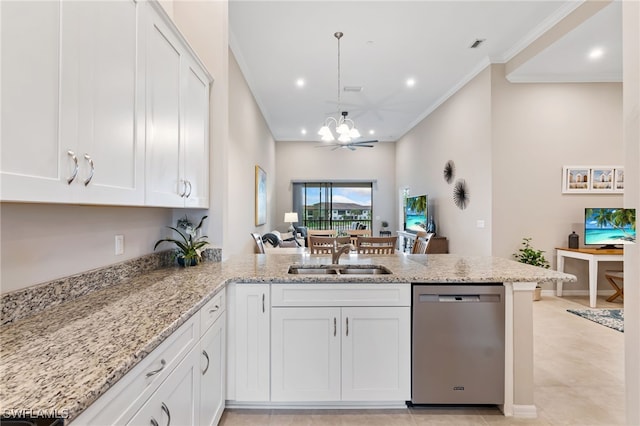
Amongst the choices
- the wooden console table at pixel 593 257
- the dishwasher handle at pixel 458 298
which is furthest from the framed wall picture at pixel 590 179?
the dishwasher handle at pixel 458 298

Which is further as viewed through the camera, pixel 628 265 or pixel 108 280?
pixel 108 280

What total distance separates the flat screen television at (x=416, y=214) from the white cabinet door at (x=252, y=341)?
5279 millimetres

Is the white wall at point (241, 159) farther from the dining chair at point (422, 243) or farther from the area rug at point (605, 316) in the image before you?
the area rug at point (605, 316)

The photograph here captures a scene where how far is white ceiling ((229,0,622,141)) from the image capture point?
340 cm

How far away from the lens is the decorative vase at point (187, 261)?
2.30m

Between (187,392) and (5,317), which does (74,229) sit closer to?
(5,317)

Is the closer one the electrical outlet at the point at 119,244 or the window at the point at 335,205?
the electrical outlet at the point at 119,244

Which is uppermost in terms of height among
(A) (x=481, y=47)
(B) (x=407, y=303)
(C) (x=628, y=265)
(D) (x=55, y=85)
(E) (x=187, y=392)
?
(A) (x=481, y=47)

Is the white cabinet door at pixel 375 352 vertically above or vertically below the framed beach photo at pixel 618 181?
below

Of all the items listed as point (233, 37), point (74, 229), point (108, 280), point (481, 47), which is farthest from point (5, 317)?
point (481, 47)

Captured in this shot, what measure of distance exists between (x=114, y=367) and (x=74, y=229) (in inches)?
36.9

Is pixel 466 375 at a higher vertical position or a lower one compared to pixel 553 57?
lower

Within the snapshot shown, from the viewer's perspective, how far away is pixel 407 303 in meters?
1.97

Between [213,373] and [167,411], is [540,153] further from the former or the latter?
[167,411]
